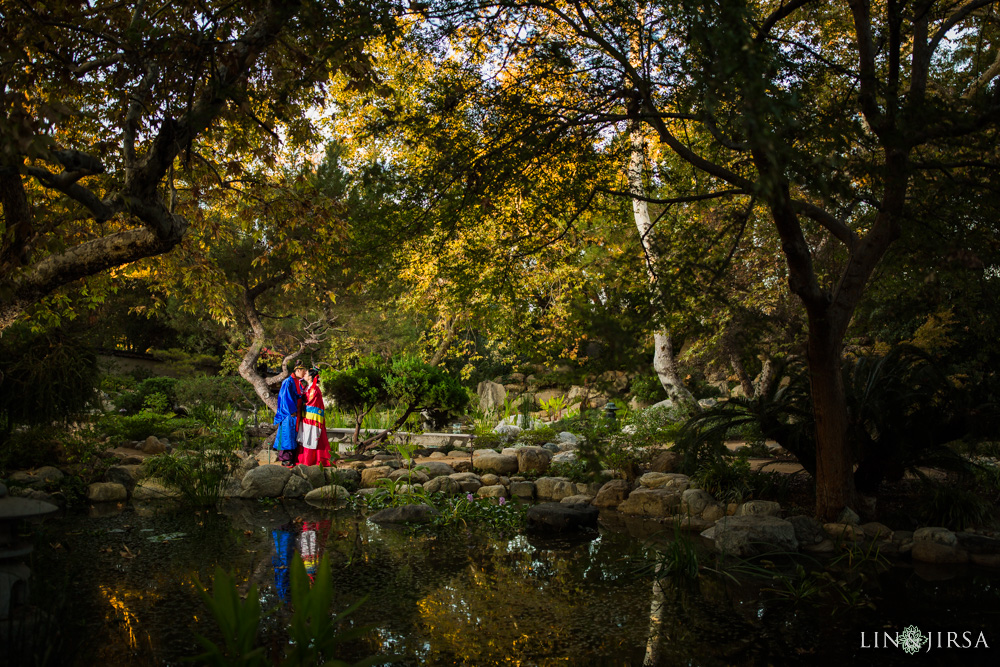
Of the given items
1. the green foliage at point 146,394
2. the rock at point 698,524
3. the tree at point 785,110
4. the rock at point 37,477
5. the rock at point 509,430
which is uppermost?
the tree at point 785,110

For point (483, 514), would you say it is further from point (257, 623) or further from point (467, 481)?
point (257, 623)

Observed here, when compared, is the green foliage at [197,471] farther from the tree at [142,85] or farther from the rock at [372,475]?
the tree at [142,85]

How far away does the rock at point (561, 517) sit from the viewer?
674cm

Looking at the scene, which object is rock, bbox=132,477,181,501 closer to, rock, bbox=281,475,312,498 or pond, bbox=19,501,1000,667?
rock, bbox=281,475,312,498

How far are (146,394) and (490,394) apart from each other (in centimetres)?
926

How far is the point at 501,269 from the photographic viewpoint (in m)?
6.86

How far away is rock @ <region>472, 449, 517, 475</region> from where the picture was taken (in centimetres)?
1024

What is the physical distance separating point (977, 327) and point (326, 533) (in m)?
6.34

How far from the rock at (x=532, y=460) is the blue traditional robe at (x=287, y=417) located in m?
3.63

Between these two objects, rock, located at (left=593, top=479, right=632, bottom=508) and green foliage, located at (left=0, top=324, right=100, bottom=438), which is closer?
green foliage, located at (left=0, top=324, right=100, bottom=438)

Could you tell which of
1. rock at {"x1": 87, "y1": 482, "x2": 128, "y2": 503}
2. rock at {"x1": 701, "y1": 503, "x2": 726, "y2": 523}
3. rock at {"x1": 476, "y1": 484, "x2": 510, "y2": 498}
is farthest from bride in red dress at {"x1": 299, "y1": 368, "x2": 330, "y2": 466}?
rock at {"x1": 701, "y1": 503, "x2": 726, "y2": 523}

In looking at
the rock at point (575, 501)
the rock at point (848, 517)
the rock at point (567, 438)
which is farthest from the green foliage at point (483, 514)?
the rock at point (567, 438)

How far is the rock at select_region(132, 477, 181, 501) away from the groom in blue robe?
2095 millimetres

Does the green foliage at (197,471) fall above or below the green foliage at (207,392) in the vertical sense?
below
